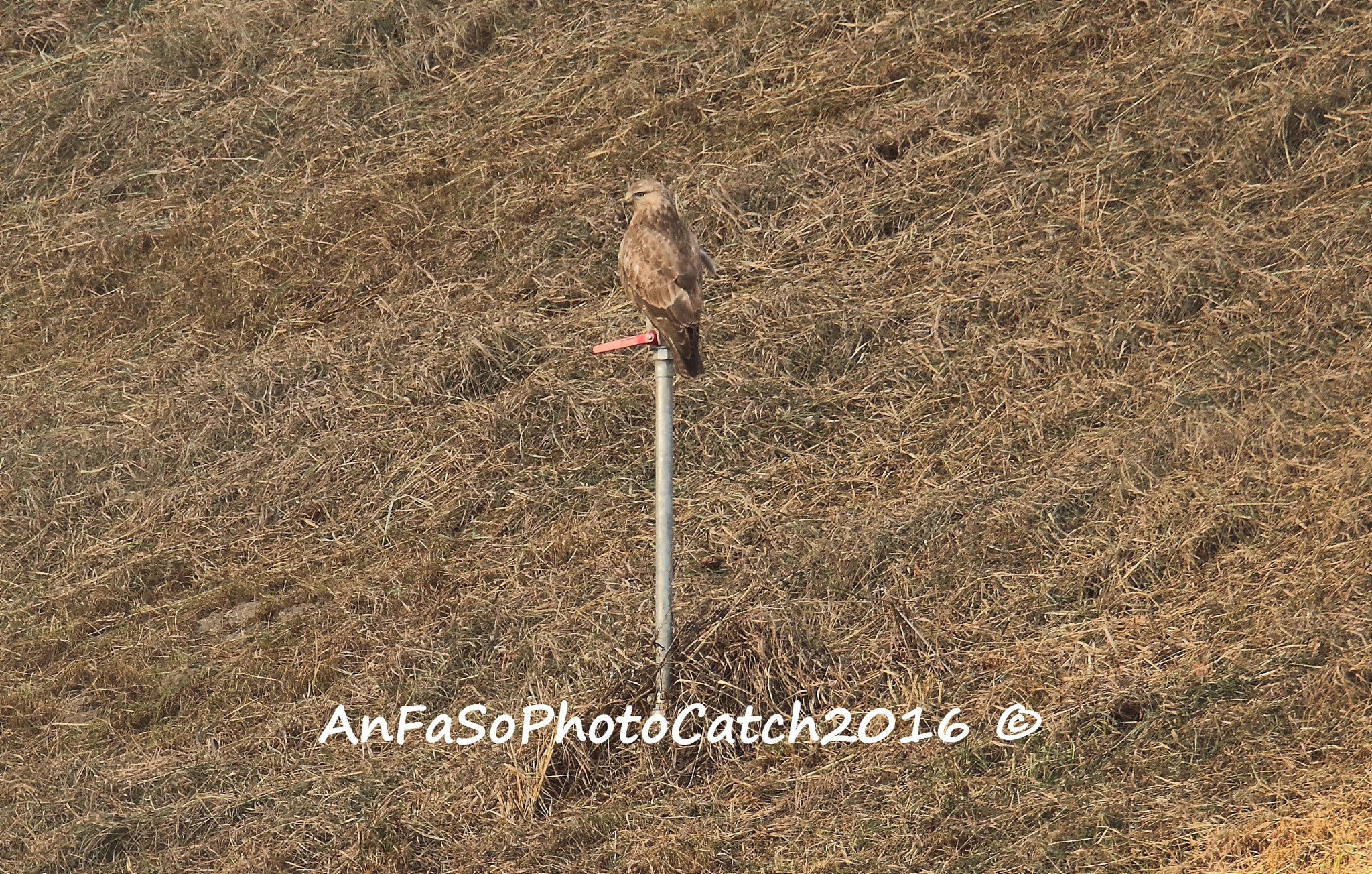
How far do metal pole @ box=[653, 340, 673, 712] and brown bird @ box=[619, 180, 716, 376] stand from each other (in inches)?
10.3

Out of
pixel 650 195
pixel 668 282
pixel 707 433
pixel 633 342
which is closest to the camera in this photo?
pixel 633 342

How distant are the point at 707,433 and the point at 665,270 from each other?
200 cm

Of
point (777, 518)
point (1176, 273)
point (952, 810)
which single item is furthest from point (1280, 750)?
point (1176, 273)

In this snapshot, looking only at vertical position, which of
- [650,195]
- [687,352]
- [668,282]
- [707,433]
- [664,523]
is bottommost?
[707,433]

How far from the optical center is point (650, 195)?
710 centimetres

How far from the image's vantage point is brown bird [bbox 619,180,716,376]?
21.5ft

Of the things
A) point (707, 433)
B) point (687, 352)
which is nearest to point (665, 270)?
point (687, 352)

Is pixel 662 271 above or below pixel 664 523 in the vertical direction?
above

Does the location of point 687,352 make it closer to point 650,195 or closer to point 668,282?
point 668,282

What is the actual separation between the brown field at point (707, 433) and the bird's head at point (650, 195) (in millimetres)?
1655

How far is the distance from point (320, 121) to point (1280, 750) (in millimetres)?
8826

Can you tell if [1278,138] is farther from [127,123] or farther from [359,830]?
[127,123]

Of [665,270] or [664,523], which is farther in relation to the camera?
[665,270]

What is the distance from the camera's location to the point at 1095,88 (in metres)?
10.0
